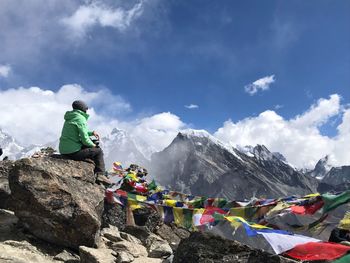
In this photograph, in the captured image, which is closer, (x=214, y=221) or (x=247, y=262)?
(x=247, y=262)

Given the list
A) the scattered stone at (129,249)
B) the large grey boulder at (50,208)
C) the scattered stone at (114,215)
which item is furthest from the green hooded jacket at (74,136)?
the scattered stone at (114,215)

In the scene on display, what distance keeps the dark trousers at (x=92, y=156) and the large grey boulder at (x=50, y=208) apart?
1774mm

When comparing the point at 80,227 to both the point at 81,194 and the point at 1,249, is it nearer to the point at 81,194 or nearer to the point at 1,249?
the point at 81,194

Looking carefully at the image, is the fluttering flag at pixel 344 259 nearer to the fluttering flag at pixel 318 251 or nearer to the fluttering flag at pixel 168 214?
the fluttering flag at pixel 318 251

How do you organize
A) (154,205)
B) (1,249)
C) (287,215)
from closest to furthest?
(1,249), (287,215), (154,205)

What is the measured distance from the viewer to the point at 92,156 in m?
12.4

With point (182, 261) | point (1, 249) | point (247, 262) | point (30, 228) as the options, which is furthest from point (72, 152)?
point (247, 262)

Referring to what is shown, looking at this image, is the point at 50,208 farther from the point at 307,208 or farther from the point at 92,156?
the point at 307,208

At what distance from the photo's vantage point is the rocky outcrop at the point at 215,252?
7129 millimetres

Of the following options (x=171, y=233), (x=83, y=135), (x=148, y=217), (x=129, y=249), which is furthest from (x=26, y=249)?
(x=171, y=233)

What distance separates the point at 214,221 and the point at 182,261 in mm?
4069

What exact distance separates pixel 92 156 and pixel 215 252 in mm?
5926

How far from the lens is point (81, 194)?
1030 cm

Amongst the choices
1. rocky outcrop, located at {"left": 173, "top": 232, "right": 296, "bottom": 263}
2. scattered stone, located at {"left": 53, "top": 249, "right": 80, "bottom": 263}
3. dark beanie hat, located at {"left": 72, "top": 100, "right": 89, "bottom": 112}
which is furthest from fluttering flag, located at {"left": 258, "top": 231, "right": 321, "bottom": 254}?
dark beanie hat, located at {"left": 72, "top": 100, "right": 89, "bottom": 112}
